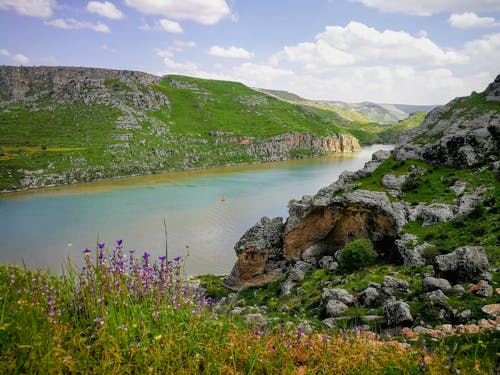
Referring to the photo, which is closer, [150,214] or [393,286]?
[393,286]

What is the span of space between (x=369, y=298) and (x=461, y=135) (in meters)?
22.0

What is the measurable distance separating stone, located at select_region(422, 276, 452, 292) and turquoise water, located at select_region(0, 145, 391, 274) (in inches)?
875

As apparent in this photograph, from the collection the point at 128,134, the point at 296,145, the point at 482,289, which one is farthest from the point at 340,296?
the point at 296,145

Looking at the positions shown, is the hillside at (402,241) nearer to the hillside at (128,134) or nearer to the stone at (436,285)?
the stone at (436,285)

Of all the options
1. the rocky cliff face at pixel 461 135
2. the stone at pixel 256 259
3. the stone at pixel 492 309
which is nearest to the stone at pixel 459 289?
the stone at pixel 492 309

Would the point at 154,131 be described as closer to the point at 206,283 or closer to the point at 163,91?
the point at 163,91

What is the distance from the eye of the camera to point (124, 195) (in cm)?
8181

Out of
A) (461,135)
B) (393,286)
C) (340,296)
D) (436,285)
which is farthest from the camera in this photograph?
(461,135)

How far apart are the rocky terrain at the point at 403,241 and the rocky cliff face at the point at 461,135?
0.29 feet

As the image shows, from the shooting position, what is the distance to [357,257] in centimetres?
2225

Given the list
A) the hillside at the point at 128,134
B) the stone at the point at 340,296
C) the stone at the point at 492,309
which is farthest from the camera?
the hillside at the point at 128,134

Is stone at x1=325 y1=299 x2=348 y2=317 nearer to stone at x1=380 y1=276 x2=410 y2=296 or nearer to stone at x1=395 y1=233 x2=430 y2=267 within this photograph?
stone at x1=380 y1=276 x2=410 y2=296

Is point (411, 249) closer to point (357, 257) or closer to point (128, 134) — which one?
point (357, 257)

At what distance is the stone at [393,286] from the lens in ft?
49.1
